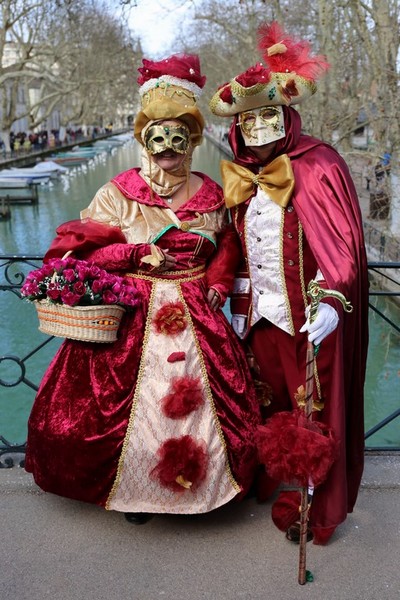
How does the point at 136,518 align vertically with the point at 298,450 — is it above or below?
below

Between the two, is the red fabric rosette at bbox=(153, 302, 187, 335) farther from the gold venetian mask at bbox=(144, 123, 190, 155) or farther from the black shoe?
the black shoe

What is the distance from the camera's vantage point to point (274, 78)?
2.51 metres

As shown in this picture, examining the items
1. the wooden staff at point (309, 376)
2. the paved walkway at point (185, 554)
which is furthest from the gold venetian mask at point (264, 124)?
the paved walkway at point (185, 554)

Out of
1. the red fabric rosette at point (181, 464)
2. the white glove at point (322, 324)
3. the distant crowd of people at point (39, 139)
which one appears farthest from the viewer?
the distant crowd of people at point (39, 139)

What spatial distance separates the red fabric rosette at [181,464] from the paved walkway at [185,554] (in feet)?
0.83

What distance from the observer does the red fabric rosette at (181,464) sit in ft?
8.24

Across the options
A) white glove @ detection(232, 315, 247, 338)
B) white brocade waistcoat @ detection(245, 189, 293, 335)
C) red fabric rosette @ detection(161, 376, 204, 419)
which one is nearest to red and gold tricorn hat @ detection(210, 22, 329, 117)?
white brocade waistcoat @ detection(245, 189, 293, 335)

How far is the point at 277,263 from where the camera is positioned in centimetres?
263

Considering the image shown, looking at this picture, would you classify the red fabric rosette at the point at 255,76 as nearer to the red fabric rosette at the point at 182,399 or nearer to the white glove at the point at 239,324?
the white glove at the point at 239,324

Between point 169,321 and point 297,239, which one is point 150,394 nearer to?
point 169,321

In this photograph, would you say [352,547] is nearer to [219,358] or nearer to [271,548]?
[271,548]

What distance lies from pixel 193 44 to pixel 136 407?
30.1 metres

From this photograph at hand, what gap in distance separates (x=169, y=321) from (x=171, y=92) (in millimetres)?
944

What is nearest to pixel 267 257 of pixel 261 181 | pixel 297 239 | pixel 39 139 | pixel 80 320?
pixel 297 239
